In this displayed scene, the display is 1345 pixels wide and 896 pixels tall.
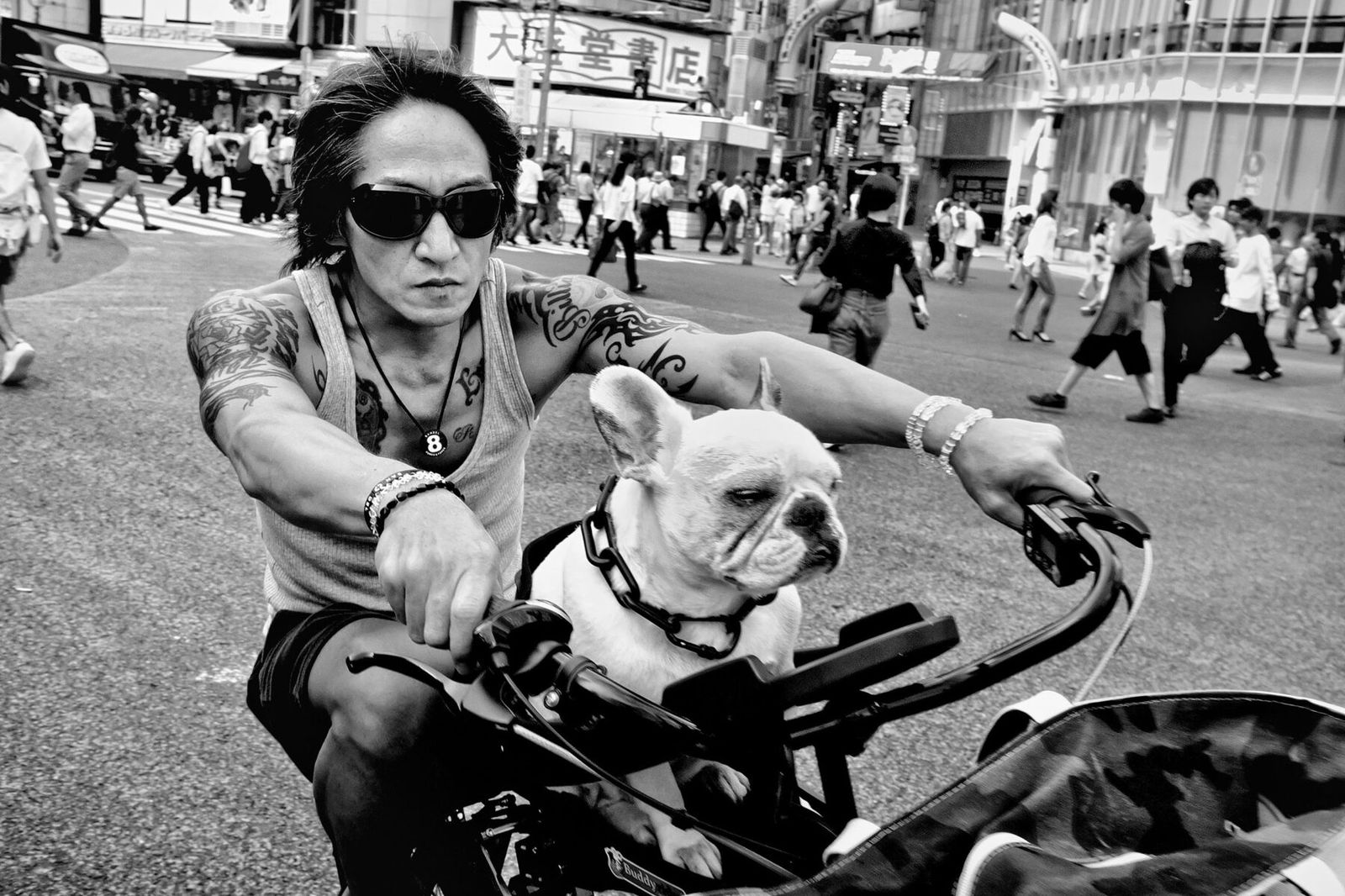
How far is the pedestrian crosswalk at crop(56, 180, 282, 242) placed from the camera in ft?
66.0

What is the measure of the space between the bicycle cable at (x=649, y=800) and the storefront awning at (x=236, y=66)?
51.2 metres

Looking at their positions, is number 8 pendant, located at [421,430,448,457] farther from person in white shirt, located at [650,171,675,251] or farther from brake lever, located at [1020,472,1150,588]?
person in white shirt, located at [650,171,675,251]

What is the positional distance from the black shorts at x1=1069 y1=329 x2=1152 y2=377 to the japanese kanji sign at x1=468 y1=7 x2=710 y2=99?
35.7 meters

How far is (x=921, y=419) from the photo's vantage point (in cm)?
180

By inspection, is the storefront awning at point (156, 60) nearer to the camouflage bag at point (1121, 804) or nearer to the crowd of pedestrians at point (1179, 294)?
the crowd of pedestrians at point (1179, 294)

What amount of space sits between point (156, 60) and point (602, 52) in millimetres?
22034

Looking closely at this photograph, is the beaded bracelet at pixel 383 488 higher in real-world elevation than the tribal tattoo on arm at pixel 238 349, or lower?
lower

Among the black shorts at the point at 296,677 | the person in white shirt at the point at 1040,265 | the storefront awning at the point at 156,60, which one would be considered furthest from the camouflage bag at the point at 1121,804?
the storefront awning at the point at 156,60

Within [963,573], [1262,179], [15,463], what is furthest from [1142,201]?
[1262,179]

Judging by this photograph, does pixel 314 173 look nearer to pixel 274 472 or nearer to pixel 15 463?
pixel 274 472

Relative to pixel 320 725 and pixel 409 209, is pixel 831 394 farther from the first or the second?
pixel 320 725

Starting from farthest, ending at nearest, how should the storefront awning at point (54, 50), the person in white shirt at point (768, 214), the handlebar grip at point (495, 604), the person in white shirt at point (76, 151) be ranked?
the person in white shirt at point (768, 214), the storefront awning at point (54, 50), the person in white shirt at point (76, 151), the handlebar grip at point (495, 604)

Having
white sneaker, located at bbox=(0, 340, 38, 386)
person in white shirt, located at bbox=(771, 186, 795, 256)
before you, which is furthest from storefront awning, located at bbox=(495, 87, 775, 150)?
white sneaker, located at bbox=(0, 340, 38, 386)

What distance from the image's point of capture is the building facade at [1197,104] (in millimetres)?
31219
